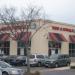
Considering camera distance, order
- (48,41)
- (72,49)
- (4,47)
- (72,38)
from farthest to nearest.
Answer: (72,49)
(72,38)
(4,47)
(48,41)

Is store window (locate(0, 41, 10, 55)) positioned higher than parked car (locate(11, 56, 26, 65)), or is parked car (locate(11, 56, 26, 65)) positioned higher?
parked car (locate(11, 56, 26, 65))

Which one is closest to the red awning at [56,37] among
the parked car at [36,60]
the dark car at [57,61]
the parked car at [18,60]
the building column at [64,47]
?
the building column at [64,47]

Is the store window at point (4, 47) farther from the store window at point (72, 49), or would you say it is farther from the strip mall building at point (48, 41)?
the store window at point (72, 49)

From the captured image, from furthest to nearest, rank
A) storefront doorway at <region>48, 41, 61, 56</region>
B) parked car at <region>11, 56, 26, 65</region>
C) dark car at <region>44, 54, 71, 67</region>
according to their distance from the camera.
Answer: storefront doorway at <region>48, 41, 61, 56</region> → parked car at <region>11, 56, 26, 65</region> → dark car at <region>44, 54, 71, 67</region>

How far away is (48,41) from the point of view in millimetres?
60656

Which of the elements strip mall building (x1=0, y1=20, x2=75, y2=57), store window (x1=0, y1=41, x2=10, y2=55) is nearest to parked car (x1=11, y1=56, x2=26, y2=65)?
strip mall building (x1=0, y1=20, x2=75, y2=57)

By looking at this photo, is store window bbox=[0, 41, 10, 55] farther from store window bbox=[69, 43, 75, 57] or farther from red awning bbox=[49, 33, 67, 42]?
store window bbox=[69, 43, 75, 57]

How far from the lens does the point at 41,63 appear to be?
48.9 meters

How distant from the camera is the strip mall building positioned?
196 feet

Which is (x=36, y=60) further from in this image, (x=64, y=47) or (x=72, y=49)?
(x=72, y=49)

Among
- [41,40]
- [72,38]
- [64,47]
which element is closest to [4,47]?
[41,40]

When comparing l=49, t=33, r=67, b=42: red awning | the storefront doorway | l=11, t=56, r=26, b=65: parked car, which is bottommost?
the storefront doorway

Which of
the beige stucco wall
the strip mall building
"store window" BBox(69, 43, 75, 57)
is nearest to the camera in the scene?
the beige stucco wall

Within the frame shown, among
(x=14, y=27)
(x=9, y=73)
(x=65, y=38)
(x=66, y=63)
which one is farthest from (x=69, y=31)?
(x=9, y=73)
